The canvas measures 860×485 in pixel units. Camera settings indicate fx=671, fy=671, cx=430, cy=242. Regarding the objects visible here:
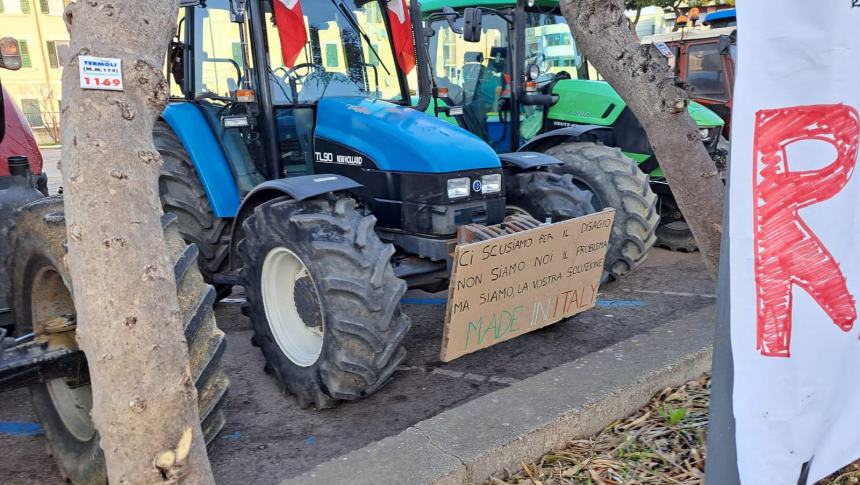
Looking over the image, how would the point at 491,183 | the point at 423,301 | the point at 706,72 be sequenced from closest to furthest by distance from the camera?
the point at 491,183, the point at 423,301, the point at 706,72

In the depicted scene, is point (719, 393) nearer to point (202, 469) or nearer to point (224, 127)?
point (202, 469)

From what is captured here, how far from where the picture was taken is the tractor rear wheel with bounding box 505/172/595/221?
14.5 ft

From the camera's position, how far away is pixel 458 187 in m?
3.91

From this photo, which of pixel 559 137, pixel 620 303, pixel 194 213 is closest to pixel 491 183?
pixel 620 303

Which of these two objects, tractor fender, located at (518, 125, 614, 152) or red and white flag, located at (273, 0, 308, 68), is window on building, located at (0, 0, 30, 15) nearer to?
tractor fender, located at (518, 125, 614, 152)

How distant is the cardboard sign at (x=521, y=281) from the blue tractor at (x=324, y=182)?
31cm

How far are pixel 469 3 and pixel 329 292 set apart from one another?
4.96 metres

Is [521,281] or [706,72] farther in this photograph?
[706,72]

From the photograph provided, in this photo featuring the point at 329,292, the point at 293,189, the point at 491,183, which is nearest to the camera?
the point at 329,292

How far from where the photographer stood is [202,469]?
6.08 ft

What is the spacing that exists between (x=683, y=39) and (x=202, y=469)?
8.33 m

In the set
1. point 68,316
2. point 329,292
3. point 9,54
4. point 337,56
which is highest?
point 9,54

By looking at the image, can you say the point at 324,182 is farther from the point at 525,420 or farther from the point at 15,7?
the point at 15,7

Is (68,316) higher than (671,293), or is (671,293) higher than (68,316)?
(68,316)
